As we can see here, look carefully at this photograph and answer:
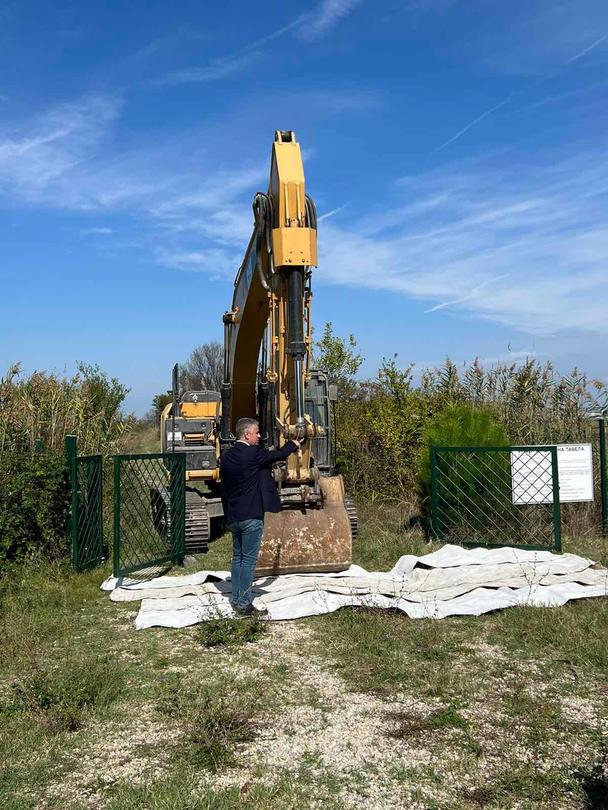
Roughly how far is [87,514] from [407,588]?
398 cm

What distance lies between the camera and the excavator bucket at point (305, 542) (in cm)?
797

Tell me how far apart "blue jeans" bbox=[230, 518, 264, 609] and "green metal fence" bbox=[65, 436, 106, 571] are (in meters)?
2.63

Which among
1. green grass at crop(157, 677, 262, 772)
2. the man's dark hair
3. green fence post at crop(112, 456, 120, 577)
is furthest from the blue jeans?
green fence post at crop(112, 456, 120, 577)

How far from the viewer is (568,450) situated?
1023cm

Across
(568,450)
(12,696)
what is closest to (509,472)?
(568,450)

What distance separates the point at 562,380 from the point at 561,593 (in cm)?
601

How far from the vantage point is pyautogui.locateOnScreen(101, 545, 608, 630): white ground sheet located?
22.8 ft

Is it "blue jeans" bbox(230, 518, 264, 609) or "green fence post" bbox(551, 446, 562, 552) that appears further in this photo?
"green fence post" bbox(551, 446, 562, 552)

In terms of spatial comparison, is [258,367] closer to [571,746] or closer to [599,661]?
[599,661]

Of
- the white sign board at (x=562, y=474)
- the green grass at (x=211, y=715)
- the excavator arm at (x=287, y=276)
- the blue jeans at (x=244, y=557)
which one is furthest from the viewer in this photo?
the white sign board at (x=562, y=474)

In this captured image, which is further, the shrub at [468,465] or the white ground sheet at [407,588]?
the shrub at [468,465]

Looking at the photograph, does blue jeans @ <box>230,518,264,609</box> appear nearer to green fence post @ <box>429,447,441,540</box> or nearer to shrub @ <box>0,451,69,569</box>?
shrub @ <box>0,451,69,569</box>

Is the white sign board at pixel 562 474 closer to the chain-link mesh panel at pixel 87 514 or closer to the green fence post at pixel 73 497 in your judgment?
the chain-link mesh panel at pixel 87 514

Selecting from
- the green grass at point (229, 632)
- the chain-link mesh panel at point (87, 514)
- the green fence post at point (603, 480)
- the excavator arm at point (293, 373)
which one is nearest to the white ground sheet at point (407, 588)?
the green grass at point (229, 632)
